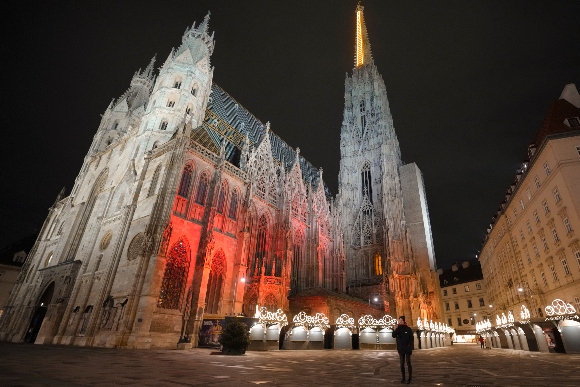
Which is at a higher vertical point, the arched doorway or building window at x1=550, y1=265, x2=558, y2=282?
building window at x1=550, y1=265, x2=558, y2=282

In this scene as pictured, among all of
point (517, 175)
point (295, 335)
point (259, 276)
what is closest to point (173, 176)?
point (259, 276)

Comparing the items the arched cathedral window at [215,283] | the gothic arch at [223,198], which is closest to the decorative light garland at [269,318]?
the arched cathedral window at [215,283]

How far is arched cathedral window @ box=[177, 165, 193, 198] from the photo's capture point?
27.3 m

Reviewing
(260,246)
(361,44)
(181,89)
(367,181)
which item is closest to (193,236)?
(260,246)

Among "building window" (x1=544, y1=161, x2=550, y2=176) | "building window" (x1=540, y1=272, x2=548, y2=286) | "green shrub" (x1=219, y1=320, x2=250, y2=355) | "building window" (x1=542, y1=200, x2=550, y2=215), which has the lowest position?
"green shrub" (x1=219, y1=320, x2=250, y2=355)

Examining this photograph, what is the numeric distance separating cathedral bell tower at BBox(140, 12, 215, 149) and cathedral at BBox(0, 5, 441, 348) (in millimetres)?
154

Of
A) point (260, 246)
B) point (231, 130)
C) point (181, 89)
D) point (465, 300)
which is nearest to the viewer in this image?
point (181, 89)

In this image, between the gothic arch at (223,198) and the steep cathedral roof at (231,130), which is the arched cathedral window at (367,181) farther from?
the gothic arch at (223,198)

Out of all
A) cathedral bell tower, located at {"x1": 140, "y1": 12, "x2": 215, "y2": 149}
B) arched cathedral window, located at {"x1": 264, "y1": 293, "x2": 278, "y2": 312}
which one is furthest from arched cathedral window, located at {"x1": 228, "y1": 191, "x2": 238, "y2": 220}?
cathedral bell tower, located at {"x1": 140, "y1": 12, "x2": 215, "y2": 149}

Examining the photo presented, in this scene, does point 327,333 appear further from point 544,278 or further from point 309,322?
point 544,278

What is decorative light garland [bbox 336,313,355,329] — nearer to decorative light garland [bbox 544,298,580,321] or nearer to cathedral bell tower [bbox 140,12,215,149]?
decorative light garland [bbox 544,298,580,321]

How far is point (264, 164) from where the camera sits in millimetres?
39406

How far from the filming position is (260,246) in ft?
115

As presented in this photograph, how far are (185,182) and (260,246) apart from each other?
12.0m
